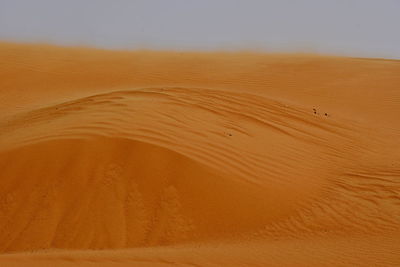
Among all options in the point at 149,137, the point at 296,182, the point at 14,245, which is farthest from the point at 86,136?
the point at 296,182

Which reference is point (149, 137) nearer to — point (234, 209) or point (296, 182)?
point (234, 209)

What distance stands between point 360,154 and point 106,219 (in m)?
4.57

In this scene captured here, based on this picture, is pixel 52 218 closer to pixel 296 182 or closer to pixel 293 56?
pixel 296 182

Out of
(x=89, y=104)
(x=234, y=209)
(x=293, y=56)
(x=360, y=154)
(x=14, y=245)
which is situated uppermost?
(x=293, y=56)

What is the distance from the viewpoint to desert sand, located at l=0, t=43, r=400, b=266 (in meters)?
5.28

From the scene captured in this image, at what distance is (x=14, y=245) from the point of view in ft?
19.0

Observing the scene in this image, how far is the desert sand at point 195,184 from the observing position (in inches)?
208

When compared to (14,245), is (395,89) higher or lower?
higher

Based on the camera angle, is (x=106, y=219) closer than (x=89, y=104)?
Yes

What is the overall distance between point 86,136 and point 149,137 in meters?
0.89

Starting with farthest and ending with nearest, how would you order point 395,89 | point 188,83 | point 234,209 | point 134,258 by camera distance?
point 188,83, point 395,89, point 234,209, point 134,258

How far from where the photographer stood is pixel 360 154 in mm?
8344

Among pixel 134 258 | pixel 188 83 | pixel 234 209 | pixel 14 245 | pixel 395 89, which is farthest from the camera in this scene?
pixel 188 83

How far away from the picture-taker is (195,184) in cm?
636
